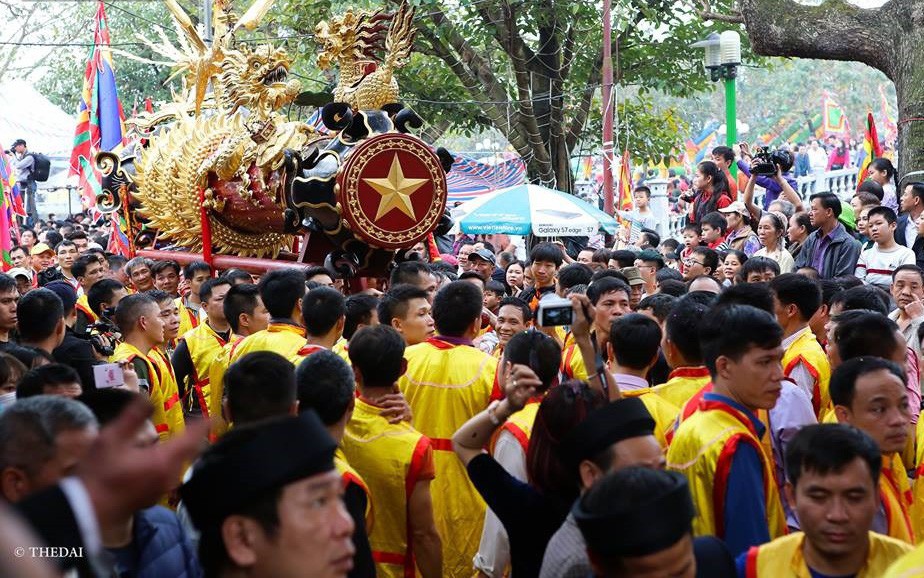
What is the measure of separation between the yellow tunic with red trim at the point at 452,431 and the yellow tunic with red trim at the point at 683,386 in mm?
850

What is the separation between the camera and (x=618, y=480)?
2658mm

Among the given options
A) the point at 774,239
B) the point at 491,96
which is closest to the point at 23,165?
the point at 491,96

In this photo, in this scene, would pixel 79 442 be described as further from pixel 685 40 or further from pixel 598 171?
pixel 598 171

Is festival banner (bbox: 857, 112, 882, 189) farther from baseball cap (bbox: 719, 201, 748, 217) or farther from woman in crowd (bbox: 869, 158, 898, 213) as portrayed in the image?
baseball cap (bbox: 719, 201, 748, 217)

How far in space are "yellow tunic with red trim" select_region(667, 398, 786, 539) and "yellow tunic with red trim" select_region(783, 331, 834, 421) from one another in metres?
1.61

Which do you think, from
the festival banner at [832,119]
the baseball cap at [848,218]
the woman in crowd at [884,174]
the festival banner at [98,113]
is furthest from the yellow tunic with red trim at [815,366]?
the festival banner at [832,119]

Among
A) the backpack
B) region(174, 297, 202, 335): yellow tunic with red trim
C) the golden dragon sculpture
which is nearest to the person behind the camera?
region(174, 297, 202, 335): yellow tunic with red trim

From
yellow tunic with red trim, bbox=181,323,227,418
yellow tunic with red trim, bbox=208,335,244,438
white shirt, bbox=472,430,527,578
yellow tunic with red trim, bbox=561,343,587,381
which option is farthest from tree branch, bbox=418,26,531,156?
white shirt, bbox=472,430,527,578

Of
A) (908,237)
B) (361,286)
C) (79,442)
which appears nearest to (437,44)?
(361,286)

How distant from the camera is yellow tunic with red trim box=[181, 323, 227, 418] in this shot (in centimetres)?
704

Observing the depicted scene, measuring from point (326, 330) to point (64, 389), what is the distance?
1.82 meters

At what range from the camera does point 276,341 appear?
20.1 feet

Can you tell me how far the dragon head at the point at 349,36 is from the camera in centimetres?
1027

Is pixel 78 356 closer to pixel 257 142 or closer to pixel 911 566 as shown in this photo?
pixel 911 566
